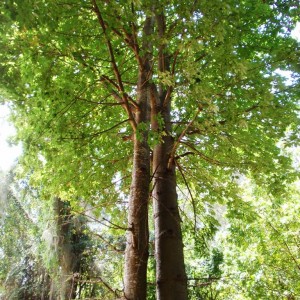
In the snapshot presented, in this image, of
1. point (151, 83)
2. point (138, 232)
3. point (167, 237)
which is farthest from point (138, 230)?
point (151, 83)

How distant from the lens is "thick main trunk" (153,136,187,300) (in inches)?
110

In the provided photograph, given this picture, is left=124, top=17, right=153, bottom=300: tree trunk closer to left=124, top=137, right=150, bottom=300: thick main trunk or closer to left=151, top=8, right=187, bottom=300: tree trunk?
left=124, top=137, right=150, bottom=300: thick main trunk

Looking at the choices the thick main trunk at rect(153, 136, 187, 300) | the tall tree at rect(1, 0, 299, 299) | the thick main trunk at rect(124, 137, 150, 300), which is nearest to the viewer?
the thick main trunk at rect(124, 137, 150, 300)

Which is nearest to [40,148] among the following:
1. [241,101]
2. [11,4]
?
[11,4]

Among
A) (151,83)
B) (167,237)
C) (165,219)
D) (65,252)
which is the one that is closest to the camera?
(167,237)

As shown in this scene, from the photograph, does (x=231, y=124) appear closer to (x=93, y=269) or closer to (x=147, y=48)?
(x=147, y=48)

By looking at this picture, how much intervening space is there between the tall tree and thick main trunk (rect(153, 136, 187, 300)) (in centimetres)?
1

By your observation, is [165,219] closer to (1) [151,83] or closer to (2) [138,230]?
(2) [138,230]

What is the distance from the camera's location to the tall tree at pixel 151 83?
2514 millimetres

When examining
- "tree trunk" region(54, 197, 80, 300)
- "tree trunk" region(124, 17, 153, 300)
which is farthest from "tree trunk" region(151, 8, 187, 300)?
"tree trunk" region(54, 197, 80, 300)

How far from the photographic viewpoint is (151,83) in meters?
3.41

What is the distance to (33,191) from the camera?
8.83 metres

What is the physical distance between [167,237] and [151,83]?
5.41 ft

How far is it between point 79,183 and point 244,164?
2.36 meters
